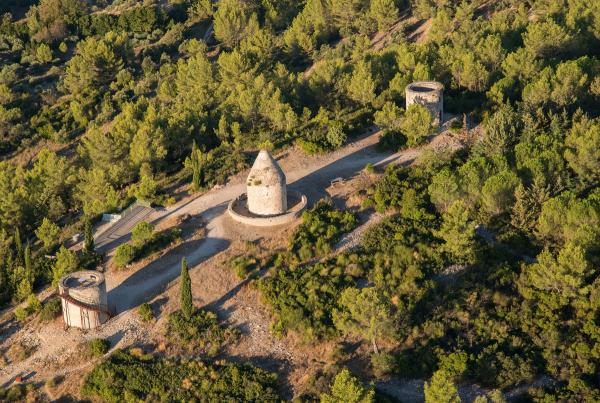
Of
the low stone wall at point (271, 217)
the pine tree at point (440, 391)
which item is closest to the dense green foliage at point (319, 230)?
the low stone wall at point (271, 217)

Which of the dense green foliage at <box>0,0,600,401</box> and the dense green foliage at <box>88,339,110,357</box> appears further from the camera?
the dense green foliage at <box>0,0,600,401</box>

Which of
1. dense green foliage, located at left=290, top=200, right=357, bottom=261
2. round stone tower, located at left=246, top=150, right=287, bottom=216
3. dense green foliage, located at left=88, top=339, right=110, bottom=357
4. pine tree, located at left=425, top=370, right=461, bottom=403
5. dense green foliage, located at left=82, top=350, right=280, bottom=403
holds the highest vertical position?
round stone tower, located at left=246, top=150, right=287, bottom=216

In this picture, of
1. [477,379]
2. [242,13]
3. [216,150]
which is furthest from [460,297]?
[242,13]

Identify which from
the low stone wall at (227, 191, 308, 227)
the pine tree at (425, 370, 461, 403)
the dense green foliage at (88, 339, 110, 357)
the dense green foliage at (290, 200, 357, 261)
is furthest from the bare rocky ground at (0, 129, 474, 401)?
the pine tree at (425, 370, 461, 403)

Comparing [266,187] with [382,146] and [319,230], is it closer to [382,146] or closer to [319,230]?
[319,230]

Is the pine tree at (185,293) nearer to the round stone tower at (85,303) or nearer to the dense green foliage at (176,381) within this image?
the dense green foliage at (176,381)

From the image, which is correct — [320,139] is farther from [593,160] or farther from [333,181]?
[593,160]

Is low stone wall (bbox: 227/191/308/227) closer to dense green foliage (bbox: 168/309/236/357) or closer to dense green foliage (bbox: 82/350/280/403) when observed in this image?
dense green foliage (bbox: 168/309/236/357)
